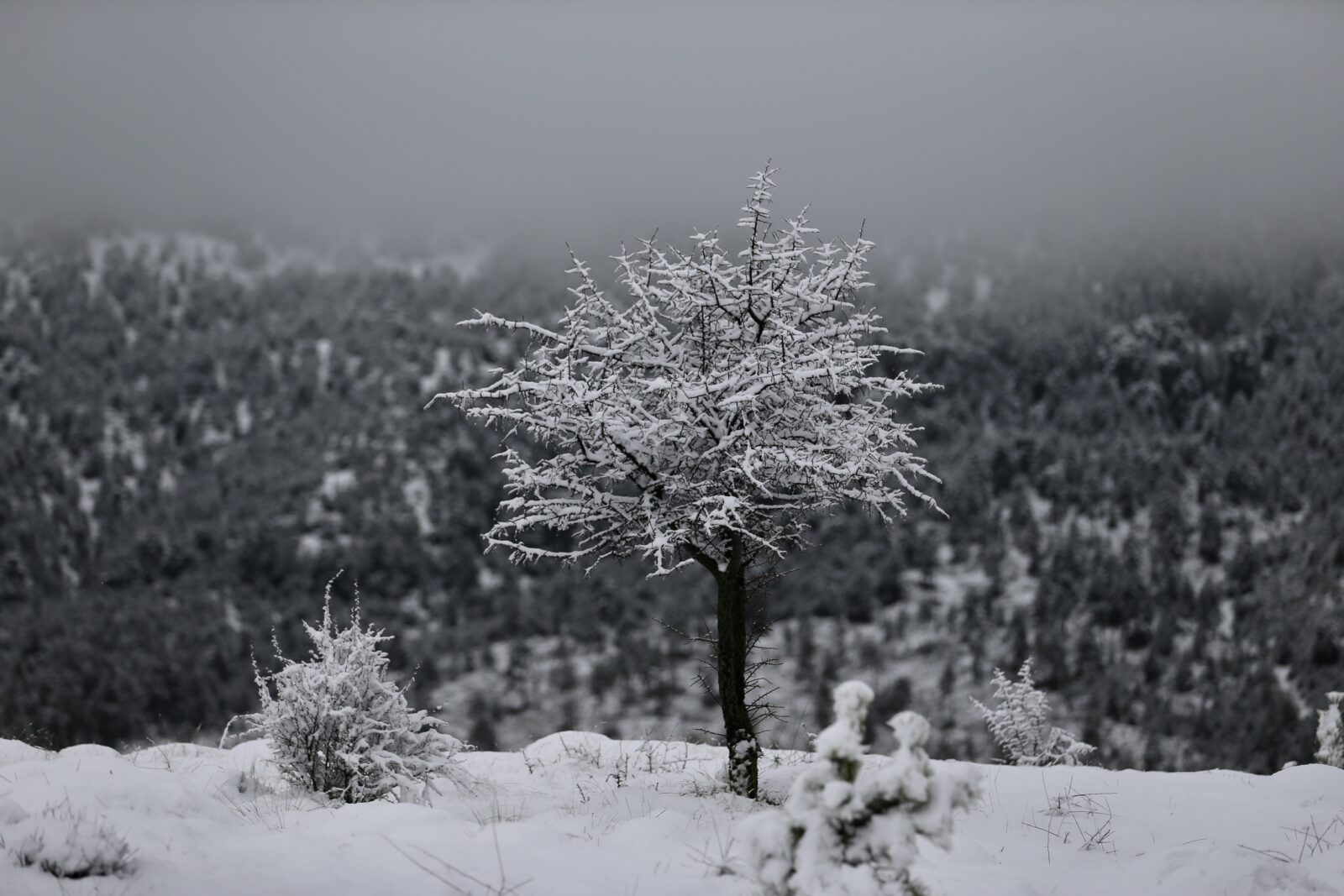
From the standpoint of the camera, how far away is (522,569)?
167625 mm

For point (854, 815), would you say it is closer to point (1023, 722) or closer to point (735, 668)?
point (735, 668)

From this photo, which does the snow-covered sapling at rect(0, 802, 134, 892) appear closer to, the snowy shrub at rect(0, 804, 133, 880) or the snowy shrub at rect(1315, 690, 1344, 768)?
the snowy shrub at rect(0, 804, 133, 880)

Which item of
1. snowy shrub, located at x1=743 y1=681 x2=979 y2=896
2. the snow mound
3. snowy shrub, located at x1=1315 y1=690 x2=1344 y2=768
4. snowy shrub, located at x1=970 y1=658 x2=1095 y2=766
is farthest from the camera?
snowy shrub, located at x1=970 y1=658 x2=1095 y2=766

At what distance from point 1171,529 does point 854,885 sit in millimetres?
185695

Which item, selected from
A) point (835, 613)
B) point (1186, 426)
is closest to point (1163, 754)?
point (835, 613)

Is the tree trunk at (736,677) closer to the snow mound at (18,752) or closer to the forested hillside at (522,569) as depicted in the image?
the snow mound at (18,752)

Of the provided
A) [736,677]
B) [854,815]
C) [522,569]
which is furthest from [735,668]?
[522,569]

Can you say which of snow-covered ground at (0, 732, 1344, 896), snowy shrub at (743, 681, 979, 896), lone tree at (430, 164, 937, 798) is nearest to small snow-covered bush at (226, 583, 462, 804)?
snow-covered ground at (0, 732, 1344, 896)

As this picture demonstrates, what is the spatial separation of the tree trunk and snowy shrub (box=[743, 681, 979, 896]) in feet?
13.4

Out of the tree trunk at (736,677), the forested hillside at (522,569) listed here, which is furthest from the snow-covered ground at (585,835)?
the forested hillside at (522,569)

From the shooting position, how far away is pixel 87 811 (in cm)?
532

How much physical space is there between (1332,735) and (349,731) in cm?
1281

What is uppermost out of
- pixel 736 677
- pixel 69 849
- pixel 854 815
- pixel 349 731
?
pixel 854 815

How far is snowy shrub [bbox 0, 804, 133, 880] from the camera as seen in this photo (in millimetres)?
4598
